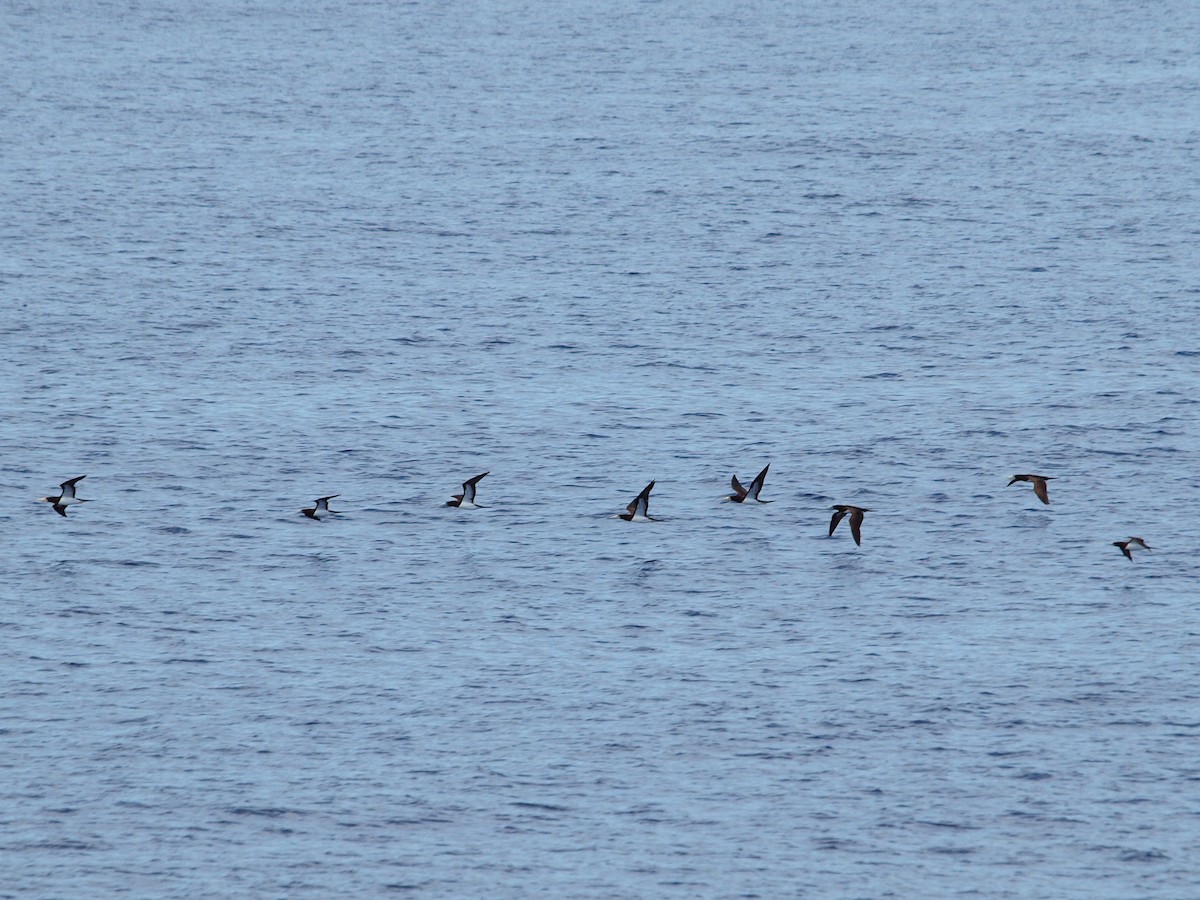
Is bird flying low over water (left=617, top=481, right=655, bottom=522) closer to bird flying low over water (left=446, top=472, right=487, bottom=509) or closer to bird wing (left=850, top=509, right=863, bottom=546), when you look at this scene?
bird flying low over water (left=446, top=472, right=487, bottom=509)

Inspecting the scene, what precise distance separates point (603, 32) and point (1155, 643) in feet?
418

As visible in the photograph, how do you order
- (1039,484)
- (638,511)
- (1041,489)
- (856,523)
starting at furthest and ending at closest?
(638,511)
(1041,489)
(1039,484)
(856,523)

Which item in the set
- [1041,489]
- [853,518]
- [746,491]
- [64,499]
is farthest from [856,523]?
[64,499]

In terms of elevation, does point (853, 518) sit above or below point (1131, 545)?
above

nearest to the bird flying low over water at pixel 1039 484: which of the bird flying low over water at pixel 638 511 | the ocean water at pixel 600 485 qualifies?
the ocean water at pixel 600 485

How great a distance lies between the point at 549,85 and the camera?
157750 millimetres

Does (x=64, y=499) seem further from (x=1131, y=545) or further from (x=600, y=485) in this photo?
(x=1131, y=545)

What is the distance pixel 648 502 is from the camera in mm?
71312

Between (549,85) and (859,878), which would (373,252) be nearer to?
(549,85)

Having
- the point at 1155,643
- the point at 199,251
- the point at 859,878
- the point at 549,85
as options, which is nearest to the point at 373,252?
the point at 199,251

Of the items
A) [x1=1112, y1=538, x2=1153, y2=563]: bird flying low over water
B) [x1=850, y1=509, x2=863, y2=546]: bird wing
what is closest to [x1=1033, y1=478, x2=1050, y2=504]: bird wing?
[x1=1112, y1=538, x2=1153, y2=563]: bird flying low over water

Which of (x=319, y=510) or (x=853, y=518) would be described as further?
(x=319, y=510)

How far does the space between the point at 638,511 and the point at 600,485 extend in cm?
543

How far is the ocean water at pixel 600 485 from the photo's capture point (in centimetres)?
4984
